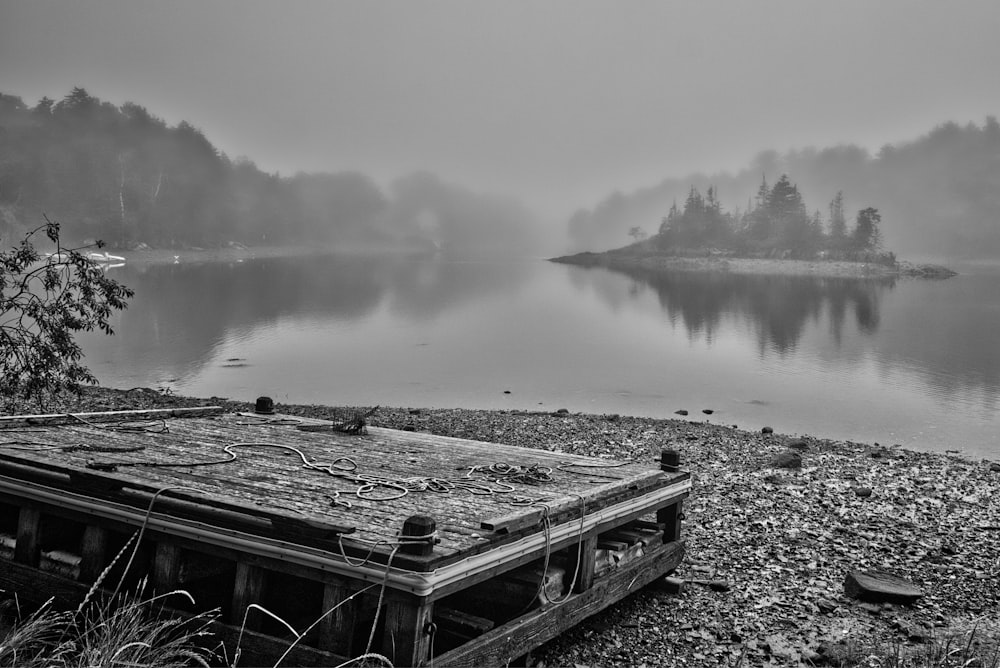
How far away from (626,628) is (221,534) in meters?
4.23

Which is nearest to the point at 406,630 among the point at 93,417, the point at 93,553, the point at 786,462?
the point at 93,553

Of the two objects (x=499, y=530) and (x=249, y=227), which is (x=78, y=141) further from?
(x=499, y=530)

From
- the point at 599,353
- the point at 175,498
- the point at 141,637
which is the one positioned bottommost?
the point at 599,353

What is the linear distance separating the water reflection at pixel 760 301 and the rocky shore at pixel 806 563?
41.1 metres

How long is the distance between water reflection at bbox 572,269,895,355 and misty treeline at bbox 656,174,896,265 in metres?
20.2

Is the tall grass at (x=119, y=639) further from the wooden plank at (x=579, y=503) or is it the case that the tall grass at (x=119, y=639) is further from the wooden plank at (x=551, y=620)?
the wooden plank at (x=579, y=503)

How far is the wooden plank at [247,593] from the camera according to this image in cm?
601

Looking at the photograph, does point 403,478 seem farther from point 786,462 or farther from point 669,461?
point 786,462

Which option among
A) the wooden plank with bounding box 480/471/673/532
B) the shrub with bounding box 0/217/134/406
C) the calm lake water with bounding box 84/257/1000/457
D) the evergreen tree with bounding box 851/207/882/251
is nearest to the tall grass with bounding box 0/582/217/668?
the wooden plank with bounding box 480/471/673/532

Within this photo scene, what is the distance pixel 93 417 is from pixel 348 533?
6915 millimetres

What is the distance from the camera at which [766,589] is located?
30.4ft

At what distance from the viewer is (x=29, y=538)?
732cm

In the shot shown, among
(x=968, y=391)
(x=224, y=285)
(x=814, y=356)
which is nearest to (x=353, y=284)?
(x=224, y=285)

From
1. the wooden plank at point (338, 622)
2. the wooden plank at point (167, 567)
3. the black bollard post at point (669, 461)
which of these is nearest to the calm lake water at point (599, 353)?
the black bollard post at point (669, 461)
